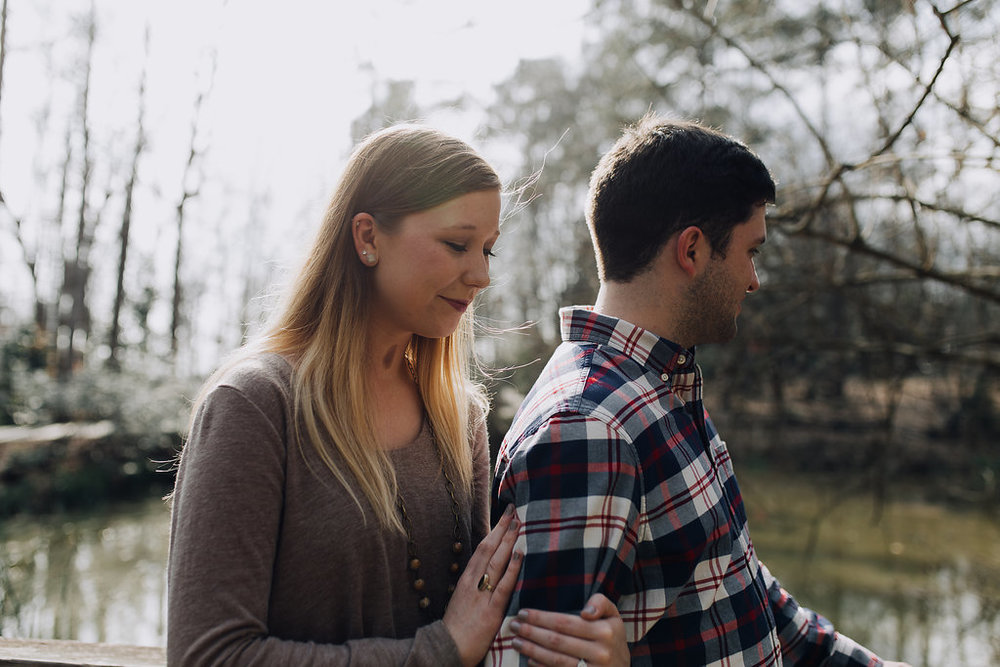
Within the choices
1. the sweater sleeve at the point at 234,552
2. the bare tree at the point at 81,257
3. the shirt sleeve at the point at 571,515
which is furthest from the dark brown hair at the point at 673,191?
the bare tree at the point at 81,257

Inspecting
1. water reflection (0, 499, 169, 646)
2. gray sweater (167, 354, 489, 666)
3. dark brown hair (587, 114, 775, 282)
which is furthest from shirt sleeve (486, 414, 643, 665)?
water reflection (0, 499, 169, 646)

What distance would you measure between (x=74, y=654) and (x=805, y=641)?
163 centimetres

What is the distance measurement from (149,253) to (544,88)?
1155 cm

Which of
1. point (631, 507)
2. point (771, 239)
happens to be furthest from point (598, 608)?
point (771, 239)

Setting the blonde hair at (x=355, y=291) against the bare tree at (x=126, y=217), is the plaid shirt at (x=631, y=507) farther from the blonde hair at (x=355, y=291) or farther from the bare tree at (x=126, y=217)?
the bare tree at (x=126, y=217)

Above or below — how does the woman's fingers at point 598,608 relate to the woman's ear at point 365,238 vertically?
below

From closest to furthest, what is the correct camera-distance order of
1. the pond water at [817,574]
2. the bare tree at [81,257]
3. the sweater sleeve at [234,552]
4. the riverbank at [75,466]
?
the sweater sleeve at [234,552] < the pond water at [817,574] < the riverbank at [75,466] < the bare tree at [81,257]

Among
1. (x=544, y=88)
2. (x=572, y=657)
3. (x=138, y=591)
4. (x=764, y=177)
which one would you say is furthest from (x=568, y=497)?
(x=544, y=88)

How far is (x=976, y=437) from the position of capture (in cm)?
688

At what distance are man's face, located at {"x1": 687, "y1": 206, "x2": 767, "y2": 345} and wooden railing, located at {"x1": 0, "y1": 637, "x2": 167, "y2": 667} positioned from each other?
136 cm

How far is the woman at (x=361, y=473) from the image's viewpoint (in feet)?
4.06

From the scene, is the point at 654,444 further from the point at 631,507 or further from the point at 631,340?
the point at 631,340

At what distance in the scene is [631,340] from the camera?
1561 millimetres

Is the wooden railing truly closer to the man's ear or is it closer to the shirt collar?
the shirt collar
